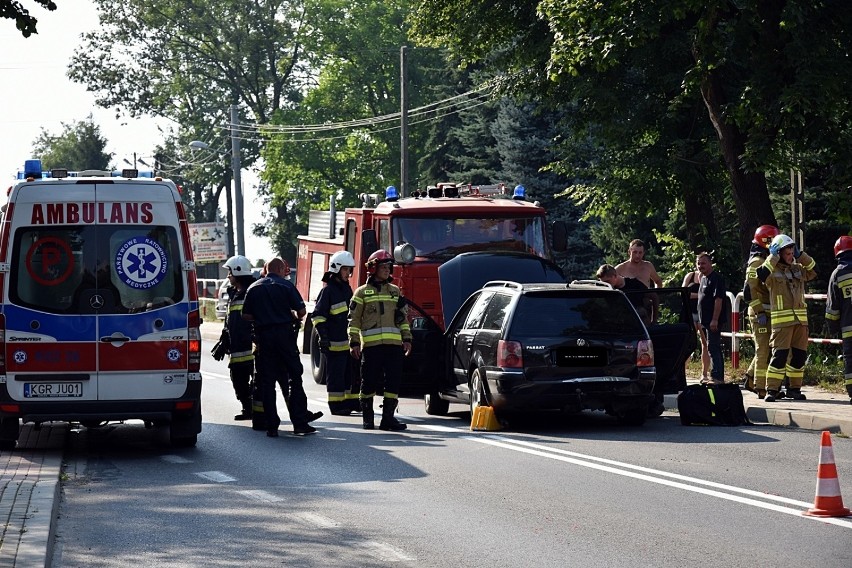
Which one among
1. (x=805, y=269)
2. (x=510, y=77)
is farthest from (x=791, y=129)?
(x=510, y=77)

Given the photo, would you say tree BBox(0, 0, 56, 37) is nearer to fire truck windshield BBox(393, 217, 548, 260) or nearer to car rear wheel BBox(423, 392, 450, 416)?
car rear wheel BBox(423, 392, 450, 416)

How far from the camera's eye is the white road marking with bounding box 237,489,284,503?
10.7m

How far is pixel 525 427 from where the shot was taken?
1598 cm

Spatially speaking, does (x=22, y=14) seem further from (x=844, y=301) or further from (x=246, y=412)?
(x=844, y=301)

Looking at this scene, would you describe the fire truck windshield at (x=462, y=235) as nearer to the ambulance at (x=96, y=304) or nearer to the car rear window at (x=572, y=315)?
the car rear window at (x=572, y=315)

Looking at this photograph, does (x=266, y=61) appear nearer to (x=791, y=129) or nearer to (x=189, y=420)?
(x=791, y=129)

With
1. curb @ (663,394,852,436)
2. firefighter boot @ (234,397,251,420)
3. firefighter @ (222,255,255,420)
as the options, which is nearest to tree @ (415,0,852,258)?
curb @ (663,394,852,436)

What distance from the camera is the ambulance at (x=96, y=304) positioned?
13.4 m

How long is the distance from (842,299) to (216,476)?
7.67m

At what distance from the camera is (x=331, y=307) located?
671 inches

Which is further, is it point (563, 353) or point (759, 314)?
Result: point (759, 314)

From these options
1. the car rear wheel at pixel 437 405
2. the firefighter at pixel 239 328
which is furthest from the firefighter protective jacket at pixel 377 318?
the car rear wheel at pixel 437 405

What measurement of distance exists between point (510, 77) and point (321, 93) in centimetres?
4139

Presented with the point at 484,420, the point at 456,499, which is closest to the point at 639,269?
the point at 484,420
